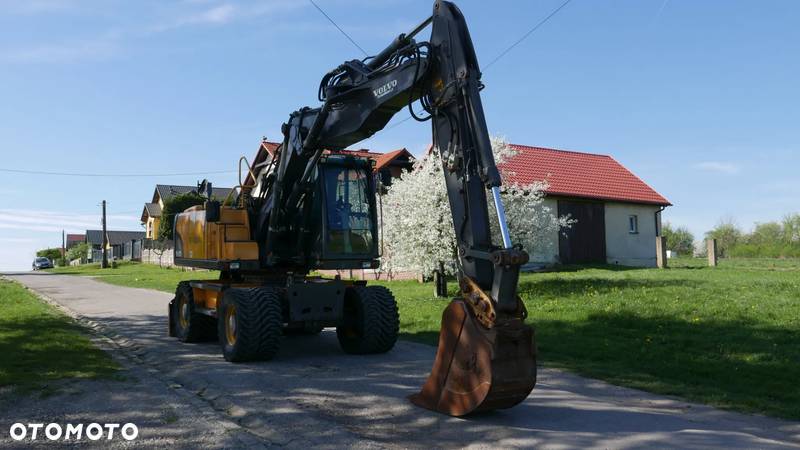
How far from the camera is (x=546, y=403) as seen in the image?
7.05 meters

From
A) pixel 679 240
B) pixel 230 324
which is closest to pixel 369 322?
pixel 230 324

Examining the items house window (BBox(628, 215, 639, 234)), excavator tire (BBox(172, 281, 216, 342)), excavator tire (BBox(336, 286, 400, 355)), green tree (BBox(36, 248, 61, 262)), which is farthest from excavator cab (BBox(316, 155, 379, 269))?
green tree (BBox(36, 248, 61, 262))

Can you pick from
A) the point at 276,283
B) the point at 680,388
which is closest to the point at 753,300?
the point at 680,388

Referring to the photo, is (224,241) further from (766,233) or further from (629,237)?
(766,233)

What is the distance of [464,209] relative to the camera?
22.1 ft

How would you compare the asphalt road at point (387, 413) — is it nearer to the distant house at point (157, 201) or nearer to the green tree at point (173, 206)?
the green tree at point (173, 206)

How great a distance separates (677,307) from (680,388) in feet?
19.1

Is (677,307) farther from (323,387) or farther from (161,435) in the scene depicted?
(161,435)

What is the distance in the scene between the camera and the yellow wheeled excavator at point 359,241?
608cm

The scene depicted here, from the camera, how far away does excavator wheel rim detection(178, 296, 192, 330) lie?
1212cm

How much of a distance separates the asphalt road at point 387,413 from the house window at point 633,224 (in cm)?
2582

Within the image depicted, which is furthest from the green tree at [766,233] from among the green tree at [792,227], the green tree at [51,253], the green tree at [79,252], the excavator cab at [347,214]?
the green tree at [51,253]

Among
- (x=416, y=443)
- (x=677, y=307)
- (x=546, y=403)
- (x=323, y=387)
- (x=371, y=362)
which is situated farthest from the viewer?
(x=677, y=307)

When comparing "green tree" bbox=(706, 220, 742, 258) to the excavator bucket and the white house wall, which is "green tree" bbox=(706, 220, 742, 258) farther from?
the excavator bucket
